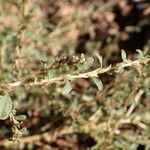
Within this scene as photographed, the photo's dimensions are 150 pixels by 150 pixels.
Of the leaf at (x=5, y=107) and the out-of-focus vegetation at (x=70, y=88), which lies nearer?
the leaf at (x=5, y=107)

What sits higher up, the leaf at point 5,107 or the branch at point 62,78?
the branch at point 62,78

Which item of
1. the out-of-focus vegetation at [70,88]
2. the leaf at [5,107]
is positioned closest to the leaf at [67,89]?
the out-of-focus vegetation at [70,88]

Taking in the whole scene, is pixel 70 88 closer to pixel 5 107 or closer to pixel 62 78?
pixel 62 78

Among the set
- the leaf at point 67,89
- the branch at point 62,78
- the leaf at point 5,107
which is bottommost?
the leaf at point 5,107

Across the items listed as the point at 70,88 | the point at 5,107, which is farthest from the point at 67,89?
the point at 5,107

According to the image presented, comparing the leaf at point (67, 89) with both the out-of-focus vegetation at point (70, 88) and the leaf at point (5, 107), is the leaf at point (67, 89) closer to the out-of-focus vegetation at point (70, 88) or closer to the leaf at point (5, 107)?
the out-of-focus vegetation at point (70, 88)

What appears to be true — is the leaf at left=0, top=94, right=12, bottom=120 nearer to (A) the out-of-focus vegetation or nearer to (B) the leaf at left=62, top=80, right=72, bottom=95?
(A) the out-of-focus vegetation

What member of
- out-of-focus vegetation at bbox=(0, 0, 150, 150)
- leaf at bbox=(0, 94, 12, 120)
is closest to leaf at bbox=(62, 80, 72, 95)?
out-of-focus vegetation at bbox=(0, 0, 150, 150)

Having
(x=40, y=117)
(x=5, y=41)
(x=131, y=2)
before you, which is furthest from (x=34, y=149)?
(x=131, y=2)

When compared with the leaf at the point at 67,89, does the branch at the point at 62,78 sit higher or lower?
higher
